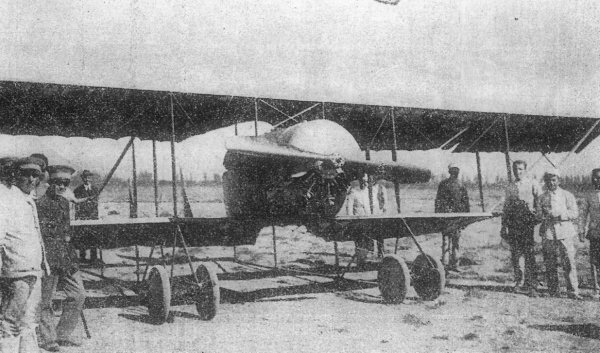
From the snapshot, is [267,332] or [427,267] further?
[427,267]

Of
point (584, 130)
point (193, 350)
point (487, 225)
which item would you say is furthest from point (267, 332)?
point (487, 225)

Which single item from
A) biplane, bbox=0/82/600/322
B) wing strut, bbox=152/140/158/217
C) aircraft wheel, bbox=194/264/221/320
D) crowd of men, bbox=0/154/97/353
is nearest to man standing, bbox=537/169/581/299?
biplane, bbox=0/82/600/322

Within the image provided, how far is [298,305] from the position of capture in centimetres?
777

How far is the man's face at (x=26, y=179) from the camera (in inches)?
159

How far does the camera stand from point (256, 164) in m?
7.23

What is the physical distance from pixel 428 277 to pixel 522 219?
2048 mm

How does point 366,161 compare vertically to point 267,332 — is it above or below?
above

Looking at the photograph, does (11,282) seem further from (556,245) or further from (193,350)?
(556,245)

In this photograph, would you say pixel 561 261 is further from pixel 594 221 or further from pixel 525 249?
pixel 594 221

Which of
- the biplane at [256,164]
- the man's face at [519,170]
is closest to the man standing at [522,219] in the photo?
the man's face at [519,170]

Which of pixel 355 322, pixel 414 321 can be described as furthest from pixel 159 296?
pixel 414 321

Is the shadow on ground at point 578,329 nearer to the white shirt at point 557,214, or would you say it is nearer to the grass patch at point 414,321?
the grass patch at point 414,321

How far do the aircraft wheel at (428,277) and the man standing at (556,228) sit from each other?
1.82 m

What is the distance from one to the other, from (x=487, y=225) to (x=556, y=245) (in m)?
15.7
